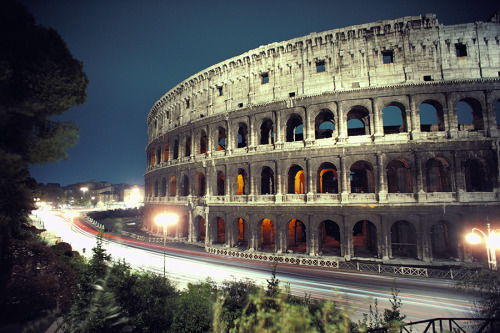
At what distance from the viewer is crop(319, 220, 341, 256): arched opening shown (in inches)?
822

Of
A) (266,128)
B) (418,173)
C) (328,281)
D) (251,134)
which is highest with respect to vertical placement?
(266,128)

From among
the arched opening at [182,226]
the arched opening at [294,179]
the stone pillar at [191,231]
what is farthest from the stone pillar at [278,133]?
the arched opening at [182,226]

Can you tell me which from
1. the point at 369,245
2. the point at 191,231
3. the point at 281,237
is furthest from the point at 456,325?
the point at 191,231

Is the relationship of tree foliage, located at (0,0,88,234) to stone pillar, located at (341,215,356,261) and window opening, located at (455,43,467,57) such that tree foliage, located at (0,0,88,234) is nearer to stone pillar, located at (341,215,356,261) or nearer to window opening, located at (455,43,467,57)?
stone pillar, located at (341,215,356,261)

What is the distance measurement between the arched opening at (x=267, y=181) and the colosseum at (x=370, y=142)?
2.56 meters

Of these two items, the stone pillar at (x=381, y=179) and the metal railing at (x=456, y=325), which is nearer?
the metal railing at (x=456, y=325)

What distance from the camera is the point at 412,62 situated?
19.5 meters

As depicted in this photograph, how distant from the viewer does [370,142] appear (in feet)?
63.2

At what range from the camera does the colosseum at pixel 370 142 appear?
18.0 m

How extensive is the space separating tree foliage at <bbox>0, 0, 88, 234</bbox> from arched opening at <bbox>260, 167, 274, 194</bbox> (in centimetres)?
1907

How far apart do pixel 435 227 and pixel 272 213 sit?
584 inches

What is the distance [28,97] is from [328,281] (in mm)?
18037

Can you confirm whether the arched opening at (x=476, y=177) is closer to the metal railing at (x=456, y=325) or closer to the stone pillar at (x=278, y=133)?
the metal railing at (x=456, y=325)

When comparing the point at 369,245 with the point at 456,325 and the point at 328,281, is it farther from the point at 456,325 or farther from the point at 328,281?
the point at 456,325
